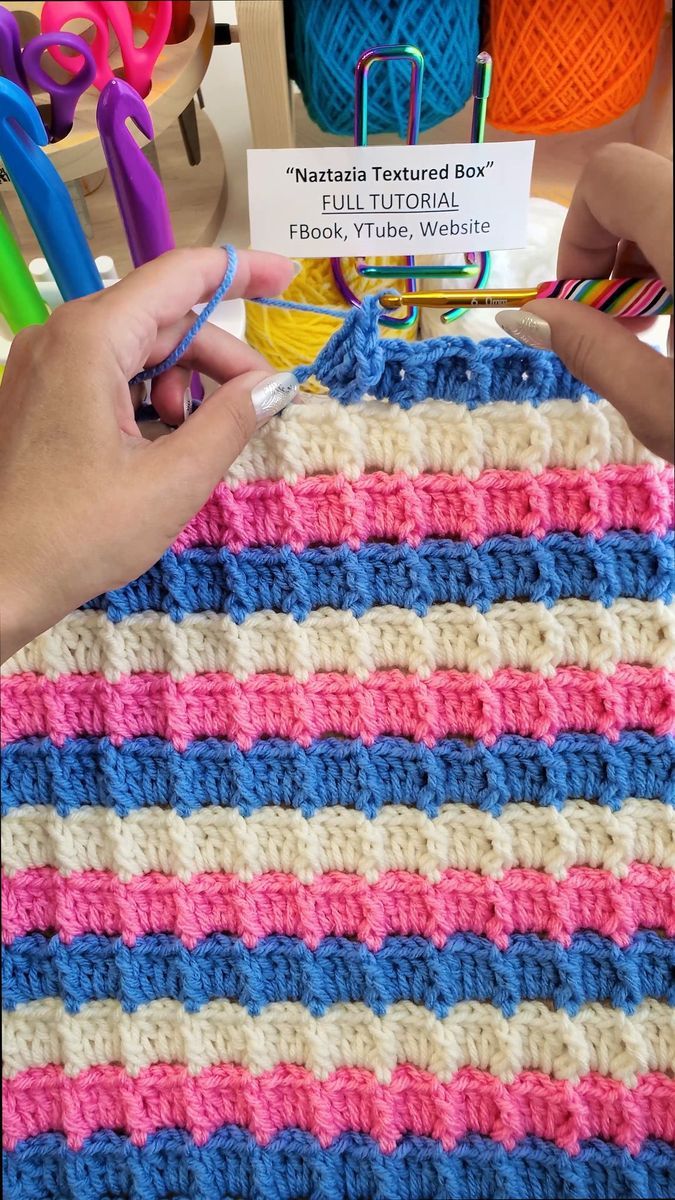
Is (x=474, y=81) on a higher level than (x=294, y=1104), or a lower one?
higher

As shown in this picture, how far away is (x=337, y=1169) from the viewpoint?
0.60 metres

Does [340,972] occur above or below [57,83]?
below

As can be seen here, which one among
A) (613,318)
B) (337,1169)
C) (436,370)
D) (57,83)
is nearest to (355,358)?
(436,370)

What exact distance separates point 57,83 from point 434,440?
341 millimetres

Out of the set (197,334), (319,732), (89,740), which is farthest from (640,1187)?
(197,334)

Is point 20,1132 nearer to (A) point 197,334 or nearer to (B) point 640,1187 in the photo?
(B) point 640,1187

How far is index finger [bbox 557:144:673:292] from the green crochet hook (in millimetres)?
366

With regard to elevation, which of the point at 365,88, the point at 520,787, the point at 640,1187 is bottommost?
the point at 640,1187

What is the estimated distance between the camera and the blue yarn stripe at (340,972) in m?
0.58

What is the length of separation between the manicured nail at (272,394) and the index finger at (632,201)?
0.67 ft

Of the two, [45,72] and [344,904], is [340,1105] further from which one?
[45,72]

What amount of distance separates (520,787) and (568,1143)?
0.23 metres

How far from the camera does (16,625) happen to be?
528 mm

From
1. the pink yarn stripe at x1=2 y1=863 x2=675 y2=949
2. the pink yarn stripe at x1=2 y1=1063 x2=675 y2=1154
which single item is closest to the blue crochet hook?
the pink yarn stripe at x1=2 y1=863 x2=675 y2=949
